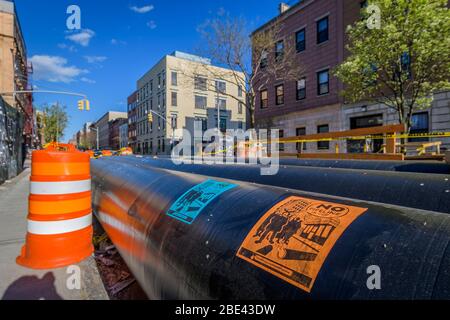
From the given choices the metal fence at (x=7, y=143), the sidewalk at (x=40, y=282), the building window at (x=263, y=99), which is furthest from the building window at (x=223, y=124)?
the sidewalk at (x=40, y=282)

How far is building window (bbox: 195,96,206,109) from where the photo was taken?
45.3 meters

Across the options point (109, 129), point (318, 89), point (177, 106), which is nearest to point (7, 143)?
point (318, 89)

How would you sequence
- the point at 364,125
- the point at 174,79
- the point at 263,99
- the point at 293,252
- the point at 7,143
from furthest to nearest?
the point at 174,79, the point at 263,99, the point at 364,125, the point at 7,143, the point at 293,252

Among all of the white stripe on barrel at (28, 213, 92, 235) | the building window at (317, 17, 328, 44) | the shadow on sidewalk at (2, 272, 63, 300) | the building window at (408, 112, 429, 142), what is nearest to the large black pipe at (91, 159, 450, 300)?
the shadow on sidewalk at (2, 272, 63, 300)

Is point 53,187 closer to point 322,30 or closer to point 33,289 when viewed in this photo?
point 33,289

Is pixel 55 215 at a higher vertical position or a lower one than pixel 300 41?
lower

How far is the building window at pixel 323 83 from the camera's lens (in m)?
19.9

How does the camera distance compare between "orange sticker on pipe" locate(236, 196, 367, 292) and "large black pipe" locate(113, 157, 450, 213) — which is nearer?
"orange sticker on pipe" locate(236, 196, 367, 292)

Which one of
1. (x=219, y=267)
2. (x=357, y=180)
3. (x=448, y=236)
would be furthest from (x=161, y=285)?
(x=357, y=180)

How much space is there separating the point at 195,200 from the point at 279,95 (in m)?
23.5

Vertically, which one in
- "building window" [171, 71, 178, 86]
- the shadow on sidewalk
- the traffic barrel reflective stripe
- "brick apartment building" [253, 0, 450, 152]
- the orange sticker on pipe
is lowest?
the shadow on sidewalk

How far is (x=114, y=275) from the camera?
9.95 feet

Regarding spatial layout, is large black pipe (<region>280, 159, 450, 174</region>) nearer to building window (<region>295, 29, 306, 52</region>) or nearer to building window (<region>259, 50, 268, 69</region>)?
building window (<region>259, 50, 268, 69</region>)

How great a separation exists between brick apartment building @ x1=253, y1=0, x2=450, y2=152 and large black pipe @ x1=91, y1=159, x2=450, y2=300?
1644 cm
